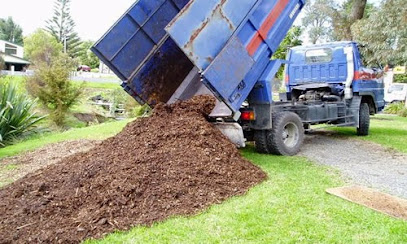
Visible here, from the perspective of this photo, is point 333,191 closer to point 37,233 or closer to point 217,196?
point 217,196

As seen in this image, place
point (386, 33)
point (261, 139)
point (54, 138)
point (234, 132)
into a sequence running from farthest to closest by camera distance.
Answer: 1. point (386, 33)
2. point (54, 138)
3. point (261, 139)
4. point (234, 132)

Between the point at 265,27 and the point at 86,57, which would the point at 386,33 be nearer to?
the point at 265,27

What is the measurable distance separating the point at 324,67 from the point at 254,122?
12.5 ft

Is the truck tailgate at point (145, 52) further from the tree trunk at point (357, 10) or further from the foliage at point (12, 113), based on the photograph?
the tree trunk at point (357, 10)

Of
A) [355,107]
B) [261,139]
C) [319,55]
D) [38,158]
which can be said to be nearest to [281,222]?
[261,139]

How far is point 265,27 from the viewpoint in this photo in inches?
246

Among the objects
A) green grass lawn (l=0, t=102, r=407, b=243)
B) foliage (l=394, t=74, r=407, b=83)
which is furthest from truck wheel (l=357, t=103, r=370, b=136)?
foliage (l=394, t=74, r=407, b=83)

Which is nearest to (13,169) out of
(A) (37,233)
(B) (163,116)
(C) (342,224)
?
(B) (163,116)

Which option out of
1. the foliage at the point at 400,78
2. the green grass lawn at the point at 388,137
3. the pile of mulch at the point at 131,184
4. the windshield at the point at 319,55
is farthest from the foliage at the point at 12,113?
the foliage at the point at 400,78

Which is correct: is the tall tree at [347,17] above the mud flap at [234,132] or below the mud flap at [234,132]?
above

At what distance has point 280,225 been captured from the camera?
368 cm

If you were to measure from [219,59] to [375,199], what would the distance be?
264 centimetres

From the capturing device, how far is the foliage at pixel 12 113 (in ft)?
31.4

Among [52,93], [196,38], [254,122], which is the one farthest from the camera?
[52,93]
